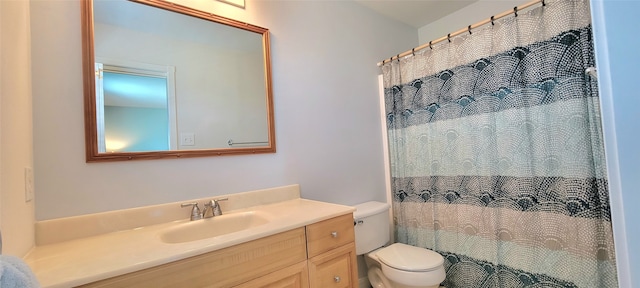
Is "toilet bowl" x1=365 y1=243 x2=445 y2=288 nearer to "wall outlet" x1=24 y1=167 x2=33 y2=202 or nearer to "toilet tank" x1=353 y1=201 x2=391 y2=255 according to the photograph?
"toilet tank" x1=353 y1=201 x2=391 y2=255

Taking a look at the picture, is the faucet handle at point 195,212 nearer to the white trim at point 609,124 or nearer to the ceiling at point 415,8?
the white trim at point 609,124

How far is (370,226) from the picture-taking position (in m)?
1.84

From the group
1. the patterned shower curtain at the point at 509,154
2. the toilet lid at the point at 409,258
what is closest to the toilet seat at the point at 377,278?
the toilet lid at the point at 409,258

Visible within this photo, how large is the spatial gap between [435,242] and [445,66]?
4.35ft

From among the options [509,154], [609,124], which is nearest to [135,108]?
[609,124]

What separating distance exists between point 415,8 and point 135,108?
2305mm

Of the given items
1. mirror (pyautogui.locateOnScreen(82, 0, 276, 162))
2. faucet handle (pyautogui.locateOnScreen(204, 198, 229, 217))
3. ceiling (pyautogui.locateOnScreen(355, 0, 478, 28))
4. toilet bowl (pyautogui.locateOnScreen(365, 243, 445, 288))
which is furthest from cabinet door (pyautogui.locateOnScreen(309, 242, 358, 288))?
ceiling (pyautogui.locateOnScreen(355, 0, 478, 28))

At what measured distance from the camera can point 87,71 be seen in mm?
1125

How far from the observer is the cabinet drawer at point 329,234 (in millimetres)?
1137

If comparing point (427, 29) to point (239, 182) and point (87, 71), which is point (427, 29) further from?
point (87, 71)

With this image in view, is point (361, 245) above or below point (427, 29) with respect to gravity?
below

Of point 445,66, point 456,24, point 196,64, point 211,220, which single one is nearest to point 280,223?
point 211,220

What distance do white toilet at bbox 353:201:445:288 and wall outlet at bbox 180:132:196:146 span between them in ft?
3.67

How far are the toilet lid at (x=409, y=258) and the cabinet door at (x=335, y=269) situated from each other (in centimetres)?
44
